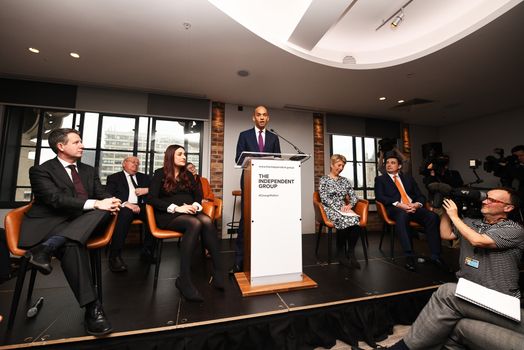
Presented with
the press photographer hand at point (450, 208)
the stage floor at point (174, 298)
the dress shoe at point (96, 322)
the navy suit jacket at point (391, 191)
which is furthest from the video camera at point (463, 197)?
the dress shoe at point (96, 322)

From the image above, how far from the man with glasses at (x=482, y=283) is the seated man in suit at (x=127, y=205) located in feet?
8.91

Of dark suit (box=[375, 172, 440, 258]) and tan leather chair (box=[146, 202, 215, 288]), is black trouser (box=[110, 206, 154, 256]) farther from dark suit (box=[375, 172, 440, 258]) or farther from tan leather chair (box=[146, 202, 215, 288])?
dark suit (box=[375, 172, 440, 258])

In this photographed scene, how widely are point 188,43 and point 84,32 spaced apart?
42.9 inches

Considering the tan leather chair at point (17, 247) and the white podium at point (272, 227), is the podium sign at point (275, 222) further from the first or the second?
the tan leather chair at point (17, 247)

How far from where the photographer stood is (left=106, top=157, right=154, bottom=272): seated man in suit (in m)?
2.51

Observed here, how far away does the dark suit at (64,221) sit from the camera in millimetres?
1364

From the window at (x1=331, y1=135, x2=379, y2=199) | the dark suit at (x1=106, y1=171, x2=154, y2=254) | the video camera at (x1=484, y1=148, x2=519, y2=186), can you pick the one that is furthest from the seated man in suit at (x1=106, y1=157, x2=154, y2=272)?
Result: the video camera at (x1=484, y1=148, x2=519, y2=186)

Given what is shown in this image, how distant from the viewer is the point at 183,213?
2.02m

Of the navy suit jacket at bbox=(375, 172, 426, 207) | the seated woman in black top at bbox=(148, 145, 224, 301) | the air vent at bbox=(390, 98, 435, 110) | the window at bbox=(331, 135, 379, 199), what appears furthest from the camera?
the window at bbox=(331, 135, 379, 199)

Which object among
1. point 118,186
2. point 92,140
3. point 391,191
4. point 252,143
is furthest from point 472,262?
point 92,140

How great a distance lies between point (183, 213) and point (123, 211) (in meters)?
1.15

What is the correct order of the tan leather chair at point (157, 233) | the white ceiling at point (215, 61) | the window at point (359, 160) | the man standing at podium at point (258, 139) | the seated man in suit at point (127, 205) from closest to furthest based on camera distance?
1. the tan leather chair at point (157, 233)
2. the white ceiling at point (215, 61)
3. the man standing at podium at point (258, 139)
4. the seated man in suit at point (127, 205)
5. the window at point (359, 160)

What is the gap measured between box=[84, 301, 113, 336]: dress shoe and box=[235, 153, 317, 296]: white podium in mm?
898

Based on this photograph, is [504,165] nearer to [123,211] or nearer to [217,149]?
[217,149]
